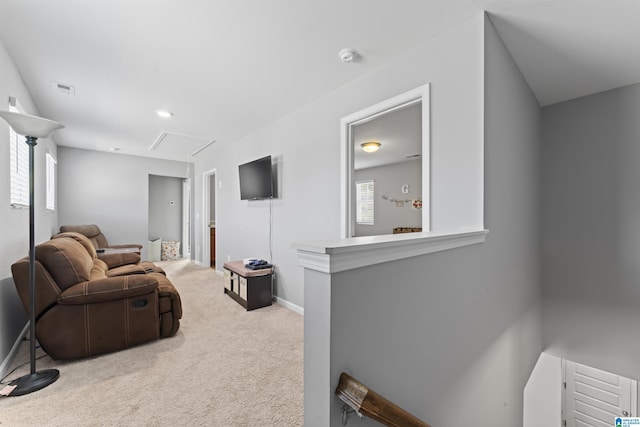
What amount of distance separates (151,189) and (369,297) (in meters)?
7.76

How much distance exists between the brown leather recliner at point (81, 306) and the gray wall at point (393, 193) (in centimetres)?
458


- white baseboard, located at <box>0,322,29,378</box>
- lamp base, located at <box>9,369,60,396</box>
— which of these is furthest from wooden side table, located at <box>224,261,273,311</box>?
white baseboard, located at <box>0,322,29,378</box>

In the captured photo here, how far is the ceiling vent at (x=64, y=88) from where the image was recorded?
277 cm

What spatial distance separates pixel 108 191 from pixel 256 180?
4.15 metres

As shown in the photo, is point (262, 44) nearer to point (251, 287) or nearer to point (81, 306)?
point (81, 306)

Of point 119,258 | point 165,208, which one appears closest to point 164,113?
point 119,258

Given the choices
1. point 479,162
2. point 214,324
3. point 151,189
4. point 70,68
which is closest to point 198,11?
point 70,68

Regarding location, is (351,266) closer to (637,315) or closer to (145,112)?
(637,315)

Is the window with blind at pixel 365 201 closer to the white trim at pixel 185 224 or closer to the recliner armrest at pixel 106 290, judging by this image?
the white trim at pixel 185 224

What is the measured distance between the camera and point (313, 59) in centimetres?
233

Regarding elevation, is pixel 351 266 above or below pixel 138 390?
above

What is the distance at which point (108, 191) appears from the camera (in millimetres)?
5871

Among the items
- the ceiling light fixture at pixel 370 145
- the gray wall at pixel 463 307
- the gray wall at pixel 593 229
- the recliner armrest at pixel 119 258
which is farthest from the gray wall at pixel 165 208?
the gray wall at pixel 593 229

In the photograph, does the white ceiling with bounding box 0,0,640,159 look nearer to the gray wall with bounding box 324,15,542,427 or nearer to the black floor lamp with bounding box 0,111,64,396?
the gray wall with bounding box 324,15,542,427
